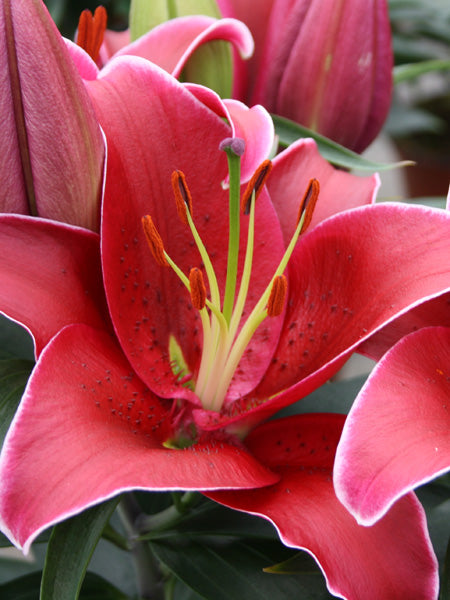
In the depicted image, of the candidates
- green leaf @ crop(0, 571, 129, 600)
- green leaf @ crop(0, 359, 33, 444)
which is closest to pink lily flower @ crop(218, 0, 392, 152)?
green leaf @ crop(0, 359, 33, 444)

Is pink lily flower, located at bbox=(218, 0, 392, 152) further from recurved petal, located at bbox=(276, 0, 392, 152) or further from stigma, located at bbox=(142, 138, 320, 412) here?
stigma, located at bbox=(142, 138, 320, 412)

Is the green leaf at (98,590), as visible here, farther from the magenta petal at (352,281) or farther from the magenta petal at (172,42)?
the magenta petal at (172,42)

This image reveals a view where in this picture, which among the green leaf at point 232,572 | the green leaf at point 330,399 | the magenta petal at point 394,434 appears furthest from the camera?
the green leaf at point 330,399

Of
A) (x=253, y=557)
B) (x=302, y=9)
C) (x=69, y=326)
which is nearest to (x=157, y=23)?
(x=302, y=9)

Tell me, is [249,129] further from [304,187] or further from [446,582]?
[446,582]

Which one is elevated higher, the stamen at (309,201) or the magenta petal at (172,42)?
the magenta petal at (172,42)

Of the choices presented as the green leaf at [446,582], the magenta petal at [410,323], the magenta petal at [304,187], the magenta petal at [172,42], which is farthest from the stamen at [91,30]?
the green leaf at [446,582]

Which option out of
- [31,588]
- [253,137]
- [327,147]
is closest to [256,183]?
[253,137]
